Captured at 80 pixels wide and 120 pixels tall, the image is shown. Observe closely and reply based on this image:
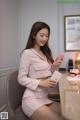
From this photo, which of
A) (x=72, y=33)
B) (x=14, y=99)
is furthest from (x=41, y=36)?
(x=72, y=33)

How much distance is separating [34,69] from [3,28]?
1.48 meters

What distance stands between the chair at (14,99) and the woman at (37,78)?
0.30 ft

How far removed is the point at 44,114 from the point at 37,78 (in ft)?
1.08

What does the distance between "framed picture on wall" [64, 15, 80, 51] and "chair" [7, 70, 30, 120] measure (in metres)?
1.91

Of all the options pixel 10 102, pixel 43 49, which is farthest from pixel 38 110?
pixel 43 49

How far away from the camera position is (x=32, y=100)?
1486 mm

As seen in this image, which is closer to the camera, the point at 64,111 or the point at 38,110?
the point at 64,111

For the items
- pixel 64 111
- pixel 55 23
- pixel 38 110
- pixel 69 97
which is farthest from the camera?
pixel 55 23

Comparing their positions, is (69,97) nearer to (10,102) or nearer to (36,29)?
(10,102)

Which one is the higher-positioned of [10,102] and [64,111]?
[64,111]

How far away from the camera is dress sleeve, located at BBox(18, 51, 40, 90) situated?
59.5 inches

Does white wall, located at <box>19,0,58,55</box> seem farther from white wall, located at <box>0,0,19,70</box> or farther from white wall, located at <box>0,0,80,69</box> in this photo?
white wall, located at <box>0,0,19,70</box>

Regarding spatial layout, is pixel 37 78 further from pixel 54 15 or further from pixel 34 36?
pixel 54 15

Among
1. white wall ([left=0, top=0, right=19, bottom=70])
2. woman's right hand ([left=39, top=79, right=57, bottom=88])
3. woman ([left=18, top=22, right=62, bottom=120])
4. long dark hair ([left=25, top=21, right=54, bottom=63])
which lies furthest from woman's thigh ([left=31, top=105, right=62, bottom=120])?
white wall ([left=0, top=0, right=19, bottom=70])
